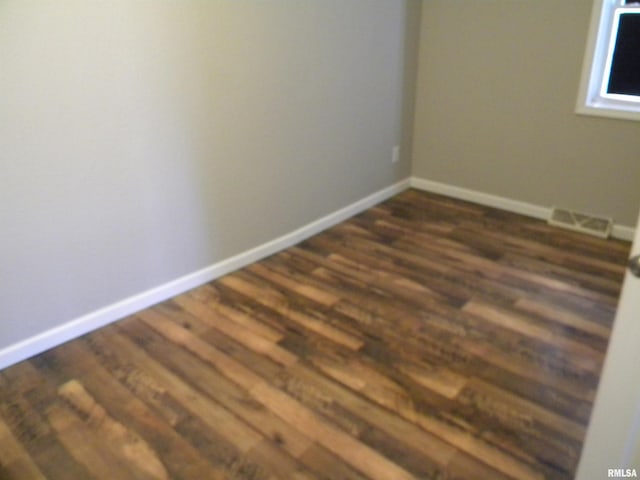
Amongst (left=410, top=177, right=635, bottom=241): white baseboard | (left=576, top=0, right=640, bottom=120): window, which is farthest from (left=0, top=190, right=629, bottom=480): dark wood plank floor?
→ (left=576, top=0, right=640, bottom=120): window

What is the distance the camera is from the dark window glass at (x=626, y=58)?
279 centimetres

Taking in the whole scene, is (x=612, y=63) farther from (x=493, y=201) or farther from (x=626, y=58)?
(x=493, y=201)

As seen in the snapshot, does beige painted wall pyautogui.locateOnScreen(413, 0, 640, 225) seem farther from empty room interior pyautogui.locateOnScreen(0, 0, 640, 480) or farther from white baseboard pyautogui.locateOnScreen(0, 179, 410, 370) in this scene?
white baseboard pyautogui.locateOnScreen(0, 179, 410, 370)

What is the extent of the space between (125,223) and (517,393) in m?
1.79

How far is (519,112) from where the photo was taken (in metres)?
3.24

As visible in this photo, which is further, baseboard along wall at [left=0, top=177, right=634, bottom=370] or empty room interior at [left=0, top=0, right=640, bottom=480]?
baseboard along wall at [left=0, top=177, right=634, bottom=370]

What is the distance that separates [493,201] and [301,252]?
154 centimetres

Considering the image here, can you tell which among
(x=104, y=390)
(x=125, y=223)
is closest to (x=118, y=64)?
(x=125, y=223)

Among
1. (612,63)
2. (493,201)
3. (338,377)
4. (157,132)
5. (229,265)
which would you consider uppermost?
(612,63)

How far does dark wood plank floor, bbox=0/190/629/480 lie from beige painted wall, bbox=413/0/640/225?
23.1 inches

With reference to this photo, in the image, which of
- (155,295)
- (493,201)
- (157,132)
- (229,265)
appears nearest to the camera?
(157,132)

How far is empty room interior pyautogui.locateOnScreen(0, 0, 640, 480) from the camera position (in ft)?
5.40

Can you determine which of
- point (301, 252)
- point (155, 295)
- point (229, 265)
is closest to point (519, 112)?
Answer: point (301, 252)

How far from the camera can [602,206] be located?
3100 mm
